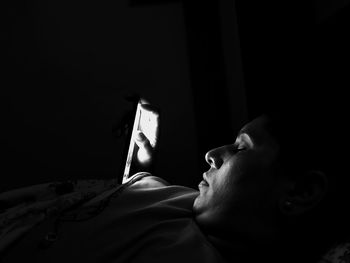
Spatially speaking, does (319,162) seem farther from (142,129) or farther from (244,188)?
(142,129)

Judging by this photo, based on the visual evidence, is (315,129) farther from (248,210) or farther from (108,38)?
(108,38)

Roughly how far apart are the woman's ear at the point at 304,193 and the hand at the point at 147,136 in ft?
2.20

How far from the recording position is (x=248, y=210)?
2.85 feet

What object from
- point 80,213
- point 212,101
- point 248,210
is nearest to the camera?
point 248,210

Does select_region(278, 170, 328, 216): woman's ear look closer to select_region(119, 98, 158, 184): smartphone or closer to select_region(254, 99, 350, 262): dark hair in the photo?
select_region(254, 99, 350, 262): dark hair

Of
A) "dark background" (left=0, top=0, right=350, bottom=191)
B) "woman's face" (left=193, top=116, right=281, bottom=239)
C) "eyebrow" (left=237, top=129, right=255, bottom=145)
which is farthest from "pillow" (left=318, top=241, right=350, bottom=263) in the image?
"dark background" (left=0, top=0, right=350, bottom=191)

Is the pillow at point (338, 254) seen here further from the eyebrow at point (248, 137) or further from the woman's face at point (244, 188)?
the eyebrow at point (248, 137)

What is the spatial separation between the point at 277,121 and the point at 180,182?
1185 mm

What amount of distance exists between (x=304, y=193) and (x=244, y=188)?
14 centimetres

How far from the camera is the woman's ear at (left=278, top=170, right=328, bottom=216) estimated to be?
85cm

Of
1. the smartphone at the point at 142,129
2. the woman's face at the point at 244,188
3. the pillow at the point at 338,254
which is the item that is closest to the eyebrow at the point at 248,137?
the woman's face at the point at 244,188

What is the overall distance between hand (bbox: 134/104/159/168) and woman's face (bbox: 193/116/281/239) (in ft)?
1.59

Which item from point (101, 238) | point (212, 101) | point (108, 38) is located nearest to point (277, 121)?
point (101, 238)

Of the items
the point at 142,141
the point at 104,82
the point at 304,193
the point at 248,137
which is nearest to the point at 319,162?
the point at 304,193
